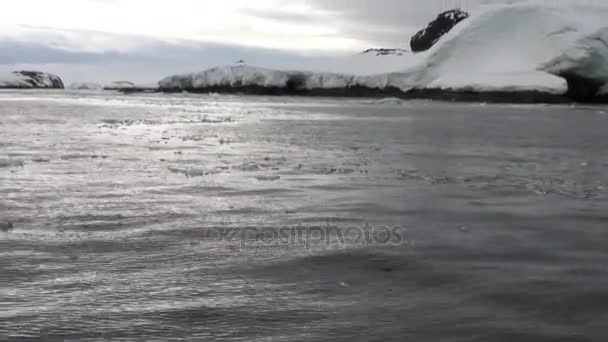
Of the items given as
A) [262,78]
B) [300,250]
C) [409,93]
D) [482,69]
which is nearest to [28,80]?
[262,78]

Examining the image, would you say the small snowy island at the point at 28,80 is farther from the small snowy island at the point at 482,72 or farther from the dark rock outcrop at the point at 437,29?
the dark rock outcrop at the point at 437,29

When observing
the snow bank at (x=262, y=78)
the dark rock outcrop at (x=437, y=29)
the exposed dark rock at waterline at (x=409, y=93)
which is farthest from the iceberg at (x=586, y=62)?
the dark rock outcrop at (x=437, y=29)

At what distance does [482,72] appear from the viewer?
5528 cm

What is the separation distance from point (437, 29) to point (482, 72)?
2378 centimetres

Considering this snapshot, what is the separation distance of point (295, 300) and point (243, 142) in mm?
10066

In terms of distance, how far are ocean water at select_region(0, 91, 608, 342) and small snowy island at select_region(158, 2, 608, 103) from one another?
113ft

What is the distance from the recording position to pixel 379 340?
2736 mm

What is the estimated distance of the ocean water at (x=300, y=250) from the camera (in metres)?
2.94

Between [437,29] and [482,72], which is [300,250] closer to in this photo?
[482,72]

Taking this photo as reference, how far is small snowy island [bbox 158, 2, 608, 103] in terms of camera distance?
46.1m

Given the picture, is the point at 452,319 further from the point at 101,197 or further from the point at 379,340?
the point at 101,197

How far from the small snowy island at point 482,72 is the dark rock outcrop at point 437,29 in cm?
1142

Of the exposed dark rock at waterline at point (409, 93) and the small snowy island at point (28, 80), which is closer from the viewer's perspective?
the exposed dark rock at waterline at point (409, 93)

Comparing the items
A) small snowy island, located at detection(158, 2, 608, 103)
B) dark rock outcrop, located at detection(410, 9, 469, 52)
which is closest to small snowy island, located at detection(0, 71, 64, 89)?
small snowy island, located at detection(158, 2, 608, 103)
